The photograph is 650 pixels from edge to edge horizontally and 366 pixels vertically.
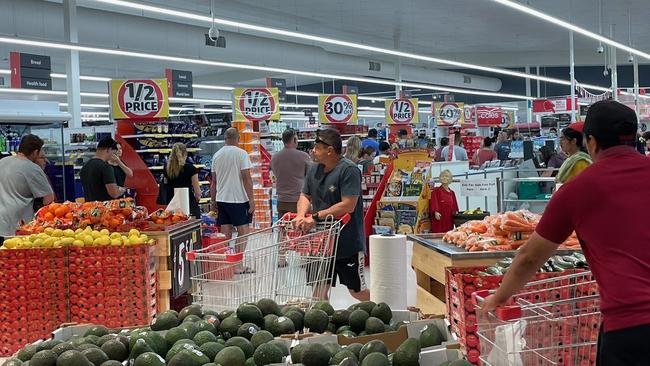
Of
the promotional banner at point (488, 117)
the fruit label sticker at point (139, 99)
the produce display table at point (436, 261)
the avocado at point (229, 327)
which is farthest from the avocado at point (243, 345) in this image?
the promotional banner at point (488, 117)

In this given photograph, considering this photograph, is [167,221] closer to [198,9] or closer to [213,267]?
[213,267]

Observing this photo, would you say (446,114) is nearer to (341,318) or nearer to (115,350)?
(341,318)

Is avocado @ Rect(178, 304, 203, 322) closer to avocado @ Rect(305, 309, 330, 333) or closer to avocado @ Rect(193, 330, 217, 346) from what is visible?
avocado @ Rect(193, 330, 217, 346)

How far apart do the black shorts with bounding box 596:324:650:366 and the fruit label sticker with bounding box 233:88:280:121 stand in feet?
40.7

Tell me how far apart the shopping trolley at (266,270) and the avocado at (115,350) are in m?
1.08

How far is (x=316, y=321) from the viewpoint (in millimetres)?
3244

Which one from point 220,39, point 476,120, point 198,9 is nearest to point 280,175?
point 220,39

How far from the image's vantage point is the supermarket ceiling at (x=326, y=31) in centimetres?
1728

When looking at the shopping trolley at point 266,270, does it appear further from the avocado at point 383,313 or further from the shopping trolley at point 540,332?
the shopping trolley at point 540,332

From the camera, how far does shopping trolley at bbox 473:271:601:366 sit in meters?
2.39

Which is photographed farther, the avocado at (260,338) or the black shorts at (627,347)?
the avocado at (260,338)

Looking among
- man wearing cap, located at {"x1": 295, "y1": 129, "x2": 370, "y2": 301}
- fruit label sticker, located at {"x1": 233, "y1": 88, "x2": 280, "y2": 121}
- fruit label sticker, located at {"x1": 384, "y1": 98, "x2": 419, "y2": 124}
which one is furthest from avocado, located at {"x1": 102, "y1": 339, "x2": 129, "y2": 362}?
fruit label sticker, located at {"x1": 384, "y1": 98, "x2": 419, "y2": 124}

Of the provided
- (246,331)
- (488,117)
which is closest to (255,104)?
(246,331)

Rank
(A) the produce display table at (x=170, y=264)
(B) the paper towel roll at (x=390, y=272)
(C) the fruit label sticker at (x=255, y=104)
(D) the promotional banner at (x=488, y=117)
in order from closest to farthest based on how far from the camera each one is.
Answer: (B) the paper towel roll at (x=390, y=272)
(A) the produce display table at (x=170, y=264)
(C) the fruit label sticker at (x=255, y=104)
(D) the promotional banner at (x=488, y=117)
